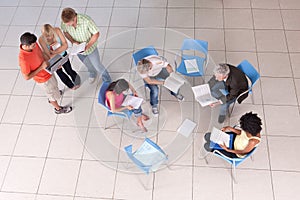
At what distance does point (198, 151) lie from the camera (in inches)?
174

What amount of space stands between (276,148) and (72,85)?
10.2 ft

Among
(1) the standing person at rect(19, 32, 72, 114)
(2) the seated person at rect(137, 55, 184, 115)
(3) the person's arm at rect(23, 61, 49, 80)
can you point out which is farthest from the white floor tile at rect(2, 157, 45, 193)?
(2) the seated person at rect(137, 55, 184, 115)

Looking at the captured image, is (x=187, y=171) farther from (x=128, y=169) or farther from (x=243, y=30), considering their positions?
(x=243, y=30)

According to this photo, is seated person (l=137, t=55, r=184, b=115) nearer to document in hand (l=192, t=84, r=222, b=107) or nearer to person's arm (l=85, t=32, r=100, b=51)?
document in hand (l=192, t=84, r=222, b=107)

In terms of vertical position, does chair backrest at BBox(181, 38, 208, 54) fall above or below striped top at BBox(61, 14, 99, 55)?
below

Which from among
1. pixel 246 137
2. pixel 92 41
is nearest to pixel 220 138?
pixel 246 137

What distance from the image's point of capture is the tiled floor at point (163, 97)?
13.8 ft

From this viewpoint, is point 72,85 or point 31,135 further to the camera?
point 72,85

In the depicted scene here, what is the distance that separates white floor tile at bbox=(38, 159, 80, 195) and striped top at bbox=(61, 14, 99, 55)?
5.52 ft

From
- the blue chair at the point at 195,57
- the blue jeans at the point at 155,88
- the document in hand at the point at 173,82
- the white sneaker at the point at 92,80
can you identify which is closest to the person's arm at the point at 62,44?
the white sneaker at the point at 92,80

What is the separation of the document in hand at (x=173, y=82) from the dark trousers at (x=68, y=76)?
1488 millimetres

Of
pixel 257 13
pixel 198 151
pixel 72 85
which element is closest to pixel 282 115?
pixel 198 151

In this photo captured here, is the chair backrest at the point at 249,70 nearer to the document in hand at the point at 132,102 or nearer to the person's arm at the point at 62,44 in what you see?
the document in hand at the point at 132,102

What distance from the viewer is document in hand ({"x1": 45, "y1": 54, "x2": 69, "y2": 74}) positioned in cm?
424
